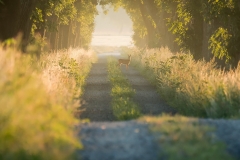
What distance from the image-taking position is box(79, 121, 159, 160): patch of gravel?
6463 mm

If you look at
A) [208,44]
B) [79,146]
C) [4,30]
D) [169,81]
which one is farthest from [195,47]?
[79,146]

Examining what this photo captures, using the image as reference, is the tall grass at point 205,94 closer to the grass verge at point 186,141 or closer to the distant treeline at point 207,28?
the grass verge at point 186,141

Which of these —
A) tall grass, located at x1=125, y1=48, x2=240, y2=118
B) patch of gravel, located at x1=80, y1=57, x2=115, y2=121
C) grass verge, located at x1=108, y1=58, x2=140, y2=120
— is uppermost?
tall grass, located at x1=125, y1=48, x2=240, y2=118

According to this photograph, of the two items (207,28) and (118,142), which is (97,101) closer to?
(207,28)

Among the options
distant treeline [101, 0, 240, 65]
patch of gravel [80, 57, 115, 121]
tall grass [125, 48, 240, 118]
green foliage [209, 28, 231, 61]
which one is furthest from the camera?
green foliage [209, 28, 231, 61]

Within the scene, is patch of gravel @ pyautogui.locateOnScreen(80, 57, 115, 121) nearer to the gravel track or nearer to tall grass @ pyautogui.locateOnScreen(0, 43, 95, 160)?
the gravel track

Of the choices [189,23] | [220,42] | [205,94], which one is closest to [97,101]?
[205,94]

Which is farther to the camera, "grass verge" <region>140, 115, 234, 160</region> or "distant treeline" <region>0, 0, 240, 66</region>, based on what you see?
"distant treeline" <region>0, 0, 240, 66</region>

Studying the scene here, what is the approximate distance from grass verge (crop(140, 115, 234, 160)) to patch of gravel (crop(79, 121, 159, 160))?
16cm

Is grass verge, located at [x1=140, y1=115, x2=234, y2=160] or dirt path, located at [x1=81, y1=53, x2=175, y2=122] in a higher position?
grass verge, located at [x1=140, y1=115, x2=234, y2=160]

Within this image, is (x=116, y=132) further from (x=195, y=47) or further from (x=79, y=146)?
(x=195, y=47)

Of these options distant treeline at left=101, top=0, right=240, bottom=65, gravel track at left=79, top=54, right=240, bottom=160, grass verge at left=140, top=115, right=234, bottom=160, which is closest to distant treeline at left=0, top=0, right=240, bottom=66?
distant treeline at left=101, top=0, right=240, bottom=65

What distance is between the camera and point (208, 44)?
75.5ft

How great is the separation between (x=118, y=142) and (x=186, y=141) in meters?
0.97
